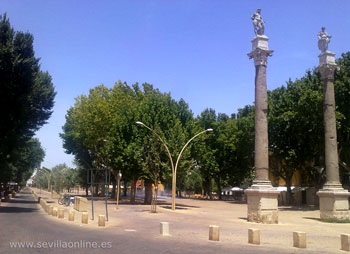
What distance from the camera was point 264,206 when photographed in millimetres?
19812

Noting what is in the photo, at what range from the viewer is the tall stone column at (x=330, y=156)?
22391mm

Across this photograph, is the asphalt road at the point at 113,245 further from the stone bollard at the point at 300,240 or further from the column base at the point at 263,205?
the column base at the point at 263,205

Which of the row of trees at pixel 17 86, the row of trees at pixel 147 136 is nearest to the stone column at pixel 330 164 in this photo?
the row of trees at pixel 147 136

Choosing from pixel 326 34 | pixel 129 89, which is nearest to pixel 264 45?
pixel 326 34

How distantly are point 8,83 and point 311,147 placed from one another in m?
28.7

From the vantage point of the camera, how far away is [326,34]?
83.6ft

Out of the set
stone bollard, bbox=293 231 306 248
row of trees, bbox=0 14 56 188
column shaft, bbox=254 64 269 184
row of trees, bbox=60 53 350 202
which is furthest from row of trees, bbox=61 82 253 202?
stone bollard, bbox=293 231 306 248

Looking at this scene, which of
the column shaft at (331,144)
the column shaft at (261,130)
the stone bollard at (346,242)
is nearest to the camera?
the stone bollard at (346,242)

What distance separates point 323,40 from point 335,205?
11.5 m

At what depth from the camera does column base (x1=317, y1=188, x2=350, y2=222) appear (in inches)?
874

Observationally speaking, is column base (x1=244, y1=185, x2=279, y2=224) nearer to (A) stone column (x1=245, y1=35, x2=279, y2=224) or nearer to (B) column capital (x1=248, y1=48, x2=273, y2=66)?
(A) stone column (x1=245, y1=35, x2=279, y2=224)

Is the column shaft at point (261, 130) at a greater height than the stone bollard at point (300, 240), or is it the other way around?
the column shaft at point (261, 130)

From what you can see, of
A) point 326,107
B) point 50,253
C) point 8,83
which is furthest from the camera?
point 8,83

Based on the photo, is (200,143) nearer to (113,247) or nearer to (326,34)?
(326,34)
